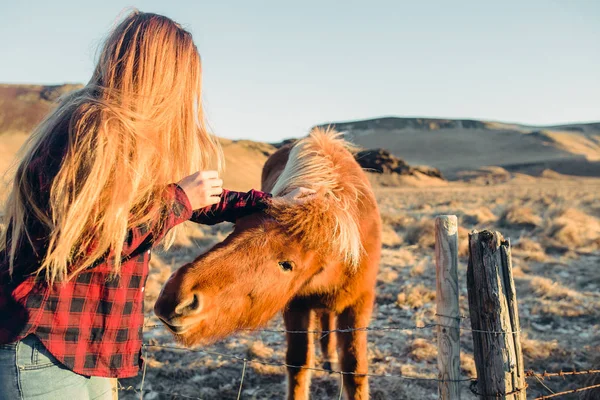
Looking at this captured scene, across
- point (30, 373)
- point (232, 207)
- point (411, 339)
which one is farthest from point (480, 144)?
point (30, 373)

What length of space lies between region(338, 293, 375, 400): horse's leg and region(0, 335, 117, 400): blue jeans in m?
2.39

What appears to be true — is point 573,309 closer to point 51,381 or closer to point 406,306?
point 406,306

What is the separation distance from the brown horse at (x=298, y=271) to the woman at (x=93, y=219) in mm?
413

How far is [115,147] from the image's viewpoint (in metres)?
1.67

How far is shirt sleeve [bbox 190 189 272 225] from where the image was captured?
261 centimetres

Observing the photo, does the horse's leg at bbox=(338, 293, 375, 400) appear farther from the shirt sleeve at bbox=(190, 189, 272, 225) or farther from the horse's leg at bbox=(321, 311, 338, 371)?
the shirt sleeve at bbox=(190, 189, 272, 225)

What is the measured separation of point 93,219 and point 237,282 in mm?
999

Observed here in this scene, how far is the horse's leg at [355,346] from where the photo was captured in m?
3.69

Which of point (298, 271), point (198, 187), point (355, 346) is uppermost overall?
point (198, 187)

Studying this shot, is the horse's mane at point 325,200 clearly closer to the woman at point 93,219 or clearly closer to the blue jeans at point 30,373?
the woman at point 93,219

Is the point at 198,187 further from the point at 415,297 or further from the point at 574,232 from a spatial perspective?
the point at 574,232

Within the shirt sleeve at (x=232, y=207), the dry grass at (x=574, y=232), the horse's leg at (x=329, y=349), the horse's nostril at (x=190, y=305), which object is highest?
the shirt sleeve at (x=232, y=207)

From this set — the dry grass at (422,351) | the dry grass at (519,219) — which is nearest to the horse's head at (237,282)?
the dry grass at (422,351)

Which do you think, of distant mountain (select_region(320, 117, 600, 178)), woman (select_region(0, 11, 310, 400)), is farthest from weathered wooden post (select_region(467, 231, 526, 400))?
distant mountain (select_region(320, 117, 600, 178))
